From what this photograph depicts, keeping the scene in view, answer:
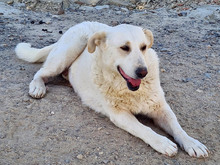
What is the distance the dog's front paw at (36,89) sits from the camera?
3338 mm

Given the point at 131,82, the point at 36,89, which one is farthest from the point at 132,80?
the point at 36,89

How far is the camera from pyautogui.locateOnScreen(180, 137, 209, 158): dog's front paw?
248 centimetres

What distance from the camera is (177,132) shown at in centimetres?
272

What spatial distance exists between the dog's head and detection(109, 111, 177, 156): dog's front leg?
30 centimetres

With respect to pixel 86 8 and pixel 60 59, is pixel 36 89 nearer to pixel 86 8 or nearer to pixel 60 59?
pixel 60 59

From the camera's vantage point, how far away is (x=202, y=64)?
4.49 m

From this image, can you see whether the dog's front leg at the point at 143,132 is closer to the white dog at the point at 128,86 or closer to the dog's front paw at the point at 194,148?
the white dog at the point at 128,86

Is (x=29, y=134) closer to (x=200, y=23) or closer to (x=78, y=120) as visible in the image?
(x=78, y=120)

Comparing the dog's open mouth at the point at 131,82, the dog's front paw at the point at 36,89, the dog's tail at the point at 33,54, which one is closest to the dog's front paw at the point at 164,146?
the dog's open mouth at the point at 131,82

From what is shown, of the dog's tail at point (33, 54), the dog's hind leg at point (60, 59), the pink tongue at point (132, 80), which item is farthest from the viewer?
the dog's tail at point (33, 54)

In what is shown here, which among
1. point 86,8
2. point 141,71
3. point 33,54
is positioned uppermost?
point 141,71

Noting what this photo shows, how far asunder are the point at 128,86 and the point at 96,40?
0.56m

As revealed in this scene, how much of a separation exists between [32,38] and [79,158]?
366cm

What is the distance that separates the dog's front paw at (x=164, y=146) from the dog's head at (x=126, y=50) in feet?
1.70
